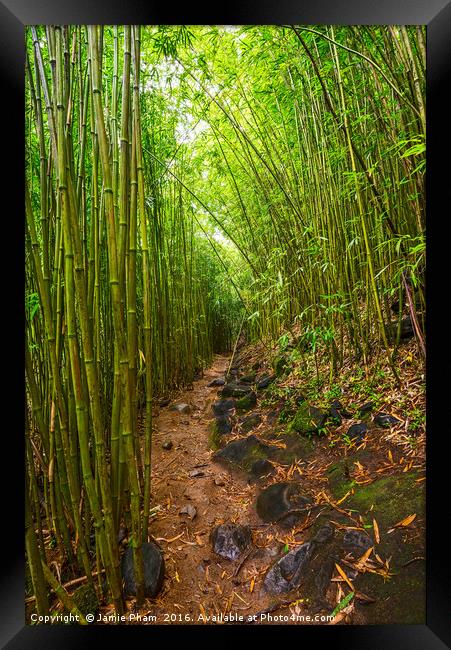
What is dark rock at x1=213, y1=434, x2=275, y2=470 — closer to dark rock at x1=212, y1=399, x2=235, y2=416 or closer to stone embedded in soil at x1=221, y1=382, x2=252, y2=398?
dark rock at x1=212, y1=399, x2=235, y2=416

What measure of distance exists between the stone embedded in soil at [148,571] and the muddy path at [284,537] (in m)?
0.04

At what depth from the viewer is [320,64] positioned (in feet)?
4.96

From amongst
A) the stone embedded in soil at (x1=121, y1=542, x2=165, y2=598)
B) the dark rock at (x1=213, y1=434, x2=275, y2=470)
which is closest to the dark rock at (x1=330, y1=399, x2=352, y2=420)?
the dark rock at (x1=213, y1=434, x2=275, y2=470)

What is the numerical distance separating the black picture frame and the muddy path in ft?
0.15

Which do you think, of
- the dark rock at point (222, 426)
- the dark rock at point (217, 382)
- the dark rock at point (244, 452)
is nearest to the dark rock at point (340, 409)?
the dark rock at point (244, 452)

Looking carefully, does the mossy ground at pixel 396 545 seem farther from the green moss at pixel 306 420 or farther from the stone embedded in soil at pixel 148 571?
the stone embedded in soil at pixel 148 571

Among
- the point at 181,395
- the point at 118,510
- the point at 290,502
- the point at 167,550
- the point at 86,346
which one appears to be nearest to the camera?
the point at 86,346

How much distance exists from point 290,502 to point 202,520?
0.41 m

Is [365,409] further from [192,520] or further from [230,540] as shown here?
[192,520]

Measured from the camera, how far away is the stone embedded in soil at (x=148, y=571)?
0.91 m

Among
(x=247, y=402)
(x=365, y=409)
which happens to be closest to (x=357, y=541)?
(x=365, y=409)

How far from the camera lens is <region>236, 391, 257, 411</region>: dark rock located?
7.87ft
